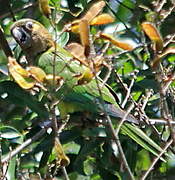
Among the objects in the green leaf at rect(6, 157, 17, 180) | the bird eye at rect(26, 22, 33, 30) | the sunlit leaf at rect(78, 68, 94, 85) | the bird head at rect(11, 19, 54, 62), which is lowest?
the green leaf at rect(6, 157, 17, 180)

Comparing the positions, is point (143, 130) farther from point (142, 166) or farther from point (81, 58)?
point (81, 58)

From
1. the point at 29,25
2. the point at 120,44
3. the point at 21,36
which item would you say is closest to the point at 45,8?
the point at 120,44

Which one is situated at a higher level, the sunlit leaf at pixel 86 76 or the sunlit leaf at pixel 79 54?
the sunlit leaf at pixel 79 54

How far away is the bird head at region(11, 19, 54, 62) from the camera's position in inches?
144

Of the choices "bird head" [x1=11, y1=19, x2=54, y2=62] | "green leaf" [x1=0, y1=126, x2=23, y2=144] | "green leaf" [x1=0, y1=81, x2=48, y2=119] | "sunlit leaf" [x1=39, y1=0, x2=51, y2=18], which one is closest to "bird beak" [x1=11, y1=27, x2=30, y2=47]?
"bird head" [x1=11, y1=19, x2=54, y2=62]

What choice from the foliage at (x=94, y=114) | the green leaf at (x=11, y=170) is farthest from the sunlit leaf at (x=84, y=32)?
the green leaf at (x=11, y=170)

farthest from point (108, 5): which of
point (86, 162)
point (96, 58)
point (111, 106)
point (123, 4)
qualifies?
point (96, 58)

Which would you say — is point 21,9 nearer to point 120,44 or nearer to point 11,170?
point 11,170

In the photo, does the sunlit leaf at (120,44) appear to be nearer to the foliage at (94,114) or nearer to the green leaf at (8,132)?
the foliage at (94,114)

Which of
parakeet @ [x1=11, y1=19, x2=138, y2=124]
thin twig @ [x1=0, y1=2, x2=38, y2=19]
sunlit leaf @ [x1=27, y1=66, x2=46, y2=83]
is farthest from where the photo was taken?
thin twig @ [x1=0, y1=2, x2=38, y2=19]

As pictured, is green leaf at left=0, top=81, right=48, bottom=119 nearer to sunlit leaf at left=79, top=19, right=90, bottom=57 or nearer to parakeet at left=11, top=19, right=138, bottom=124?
parakeet at left=11, top=19, right=138, bottom=124

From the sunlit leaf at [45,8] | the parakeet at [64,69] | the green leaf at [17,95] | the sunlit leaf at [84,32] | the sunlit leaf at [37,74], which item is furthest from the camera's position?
the parakeet at [64,69]

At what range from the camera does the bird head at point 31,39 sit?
12.0 feet

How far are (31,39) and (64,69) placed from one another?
1.06 metres
